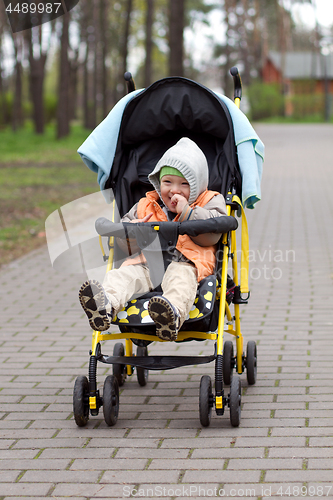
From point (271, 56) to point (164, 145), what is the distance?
73286 millimetres

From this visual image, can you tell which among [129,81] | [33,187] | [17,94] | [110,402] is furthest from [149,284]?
[17,94]

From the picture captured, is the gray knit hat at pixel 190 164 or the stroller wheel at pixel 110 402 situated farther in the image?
the gray knit hat at pixel 190 164

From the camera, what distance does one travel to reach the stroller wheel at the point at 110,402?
3.84 meters

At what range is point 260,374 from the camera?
188 inches

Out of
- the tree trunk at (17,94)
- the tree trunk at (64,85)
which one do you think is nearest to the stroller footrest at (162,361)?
the tree trunk at (64,85)

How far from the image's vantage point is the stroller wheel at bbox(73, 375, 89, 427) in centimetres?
382

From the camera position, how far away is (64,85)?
29766 millimetres

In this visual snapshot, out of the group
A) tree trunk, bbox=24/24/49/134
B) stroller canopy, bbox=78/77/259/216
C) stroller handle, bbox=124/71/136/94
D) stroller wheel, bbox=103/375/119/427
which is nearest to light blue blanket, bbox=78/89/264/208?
stroller canopy, bbox=78/77/259/216

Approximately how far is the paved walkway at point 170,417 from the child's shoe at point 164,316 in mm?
610

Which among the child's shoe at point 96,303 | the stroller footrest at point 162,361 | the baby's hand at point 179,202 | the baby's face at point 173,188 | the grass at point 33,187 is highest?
the baby's face at point 173,188

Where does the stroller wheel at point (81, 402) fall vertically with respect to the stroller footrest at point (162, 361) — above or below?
below

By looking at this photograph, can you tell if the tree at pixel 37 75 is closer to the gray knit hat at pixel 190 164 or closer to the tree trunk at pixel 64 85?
the tree trunk at pixel 64 85

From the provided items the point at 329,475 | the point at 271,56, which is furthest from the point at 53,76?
the point at 329,475

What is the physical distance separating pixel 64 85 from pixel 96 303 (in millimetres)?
27516
